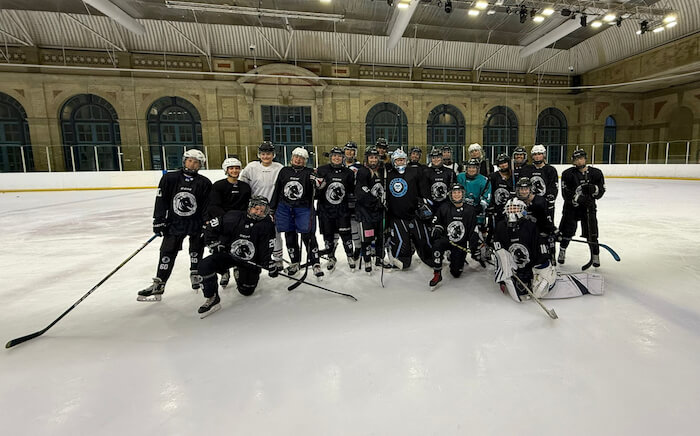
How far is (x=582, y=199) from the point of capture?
3859mm

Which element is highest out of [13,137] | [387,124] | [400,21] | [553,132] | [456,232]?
[400,21]

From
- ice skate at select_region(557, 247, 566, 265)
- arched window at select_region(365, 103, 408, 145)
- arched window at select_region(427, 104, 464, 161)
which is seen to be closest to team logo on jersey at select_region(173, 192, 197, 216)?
ice skate at select_region(557, 247, 566, 265)

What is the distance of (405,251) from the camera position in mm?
3955

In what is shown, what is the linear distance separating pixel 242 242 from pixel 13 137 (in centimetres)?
1874

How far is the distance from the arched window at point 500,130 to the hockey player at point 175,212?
18891 mm

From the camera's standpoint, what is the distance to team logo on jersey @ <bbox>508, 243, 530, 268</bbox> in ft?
10.0

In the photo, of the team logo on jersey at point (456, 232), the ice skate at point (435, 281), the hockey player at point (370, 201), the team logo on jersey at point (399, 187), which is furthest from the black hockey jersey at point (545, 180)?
the hockey player at point (370, 201)

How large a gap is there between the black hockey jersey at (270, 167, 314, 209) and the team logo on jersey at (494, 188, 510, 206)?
2205 millimetres

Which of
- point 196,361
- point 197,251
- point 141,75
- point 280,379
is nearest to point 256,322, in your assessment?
point 196,361

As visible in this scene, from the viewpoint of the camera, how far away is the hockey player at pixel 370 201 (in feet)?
12.7

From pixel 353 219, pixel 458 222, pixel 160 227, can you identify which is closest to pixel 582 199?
pixel 458 222

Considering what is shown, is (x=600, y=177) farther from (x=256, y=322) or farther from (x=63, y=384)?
(x=63, y=384)

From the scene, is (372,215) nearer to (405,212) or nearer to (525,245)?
(405,212)

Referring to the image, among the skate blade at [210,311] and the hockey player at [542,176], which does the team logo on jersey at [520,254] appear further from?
the skate blade at [210,311]
